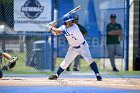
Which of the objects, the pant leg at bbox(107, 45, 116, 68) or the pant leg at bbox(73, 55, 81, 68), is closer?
the pant leg at bbox(73, 55, 81, 68)

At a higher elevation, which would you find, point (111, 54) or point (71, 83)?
point (111, 54)

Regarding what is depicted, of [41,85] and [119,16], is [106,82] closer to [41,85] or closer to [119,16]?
[41,85]

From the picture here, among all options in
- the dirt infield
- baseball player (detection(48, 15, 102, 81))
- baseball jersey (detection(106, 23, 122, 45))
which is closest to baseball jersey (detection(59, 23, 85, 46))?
baseball player (detection(48, 15, 102, 81))

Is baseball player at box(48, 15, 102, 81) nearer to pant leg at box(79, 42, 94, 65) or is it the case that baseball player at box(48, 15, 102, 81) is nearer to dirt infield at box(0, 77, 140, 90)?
pant leg at box(79, 42, 94, 65)

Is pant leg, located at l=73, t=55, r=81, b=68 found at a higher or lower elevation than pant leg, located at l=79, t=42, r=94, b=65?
lower

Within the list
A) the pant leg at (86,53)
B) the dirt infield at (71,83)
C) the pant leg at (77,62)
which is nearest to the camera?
the dirt infield at (71,83)

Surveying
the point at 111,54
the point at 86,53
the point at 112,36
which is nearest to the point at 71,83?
the point at 86,53

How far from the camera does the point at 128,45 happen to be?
1641 centimetres

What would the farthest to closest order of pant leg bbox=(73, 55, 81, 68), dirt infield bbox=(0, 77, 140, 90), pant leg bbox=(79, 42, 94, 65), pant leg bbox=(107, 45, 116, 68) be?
pant leg bbox=(107, 45, 116, 68) < pant leg bbox=(73, 55, 81, 68) < pant leg bbox=(79, 42, 94, 65) < dirt infield bbox=(0, 77, 140, 90)

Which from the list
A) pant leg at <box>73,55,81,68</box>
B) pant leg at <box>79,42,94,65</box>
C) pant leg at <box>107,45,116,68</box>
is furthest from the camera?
pant leg at <box>107,45,116,68</box>

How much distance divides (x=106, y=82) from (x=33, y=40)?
495 cm

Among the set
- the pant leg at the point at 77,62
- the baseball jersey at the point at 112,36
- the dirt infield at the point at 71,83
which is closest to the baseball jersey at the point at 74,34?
the dirt infield at the point at 71,83

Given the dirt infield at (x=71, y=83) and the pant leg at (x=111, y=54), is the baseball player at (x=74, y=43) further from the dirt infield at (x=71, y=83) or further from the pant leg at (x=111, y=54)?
the pant leg at (x=111, y=54)

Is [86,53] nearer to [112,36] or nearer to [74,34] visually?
Answer: [74,34]
